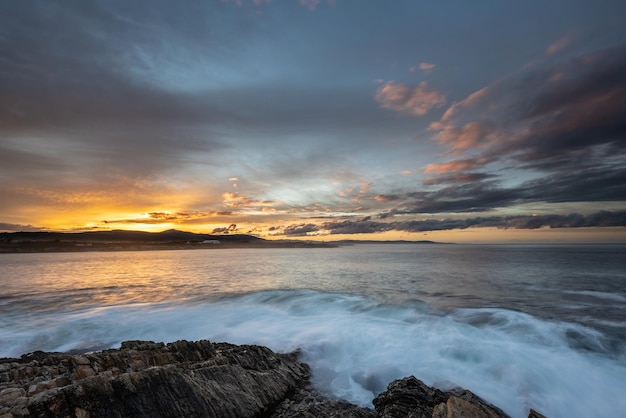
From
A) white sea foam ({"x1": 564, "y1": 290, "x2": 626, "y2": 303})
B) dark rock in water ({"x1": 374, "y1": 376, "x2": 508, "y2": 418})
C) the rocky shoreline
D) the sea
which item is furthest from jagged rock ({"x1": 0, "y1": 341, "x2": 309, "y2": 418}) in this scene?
white sea foam ({"x1": 564, "y1": 290, "x2": 626, "y2": 303})

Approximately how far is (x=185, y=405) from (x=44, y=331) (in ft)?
43.1

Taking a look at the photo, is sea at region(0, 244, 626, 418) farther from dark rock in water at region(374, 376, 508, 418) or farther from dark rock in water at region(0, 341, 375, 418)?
dark rock in water at region(0, 341, 375, 418)

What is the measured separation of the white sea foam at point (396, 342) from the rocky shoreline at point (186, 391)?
163 centimetres

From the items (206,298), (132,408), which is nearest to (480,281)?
(206,298)

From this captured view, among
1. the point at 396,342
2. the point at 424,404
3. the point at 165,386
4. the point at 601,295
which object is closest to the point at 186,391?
the point at 165,386

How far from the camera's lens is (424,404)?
7.06m

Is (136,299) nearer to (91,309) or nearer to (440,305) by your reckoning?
(91,309)

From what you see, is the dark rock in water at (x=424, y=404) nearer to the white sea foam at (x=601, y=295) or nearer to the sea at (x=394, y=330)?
the sea at (x=394, y=330)

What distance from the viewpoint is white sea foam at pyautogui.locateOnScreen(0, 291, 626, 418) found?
933 centimetres

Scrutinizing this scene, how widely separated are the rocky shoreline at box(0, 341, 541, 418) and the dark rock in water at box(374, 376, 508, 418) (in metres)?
0.02

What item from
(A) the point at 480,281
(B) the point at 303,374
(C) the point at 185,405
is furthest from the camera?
(A) the point at 480,281

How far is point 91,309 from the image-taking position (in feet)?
65.7

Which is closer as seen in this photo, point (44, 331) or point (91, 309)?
point (44, 331)

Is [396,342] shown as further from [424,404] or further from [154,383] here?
[154,383]
